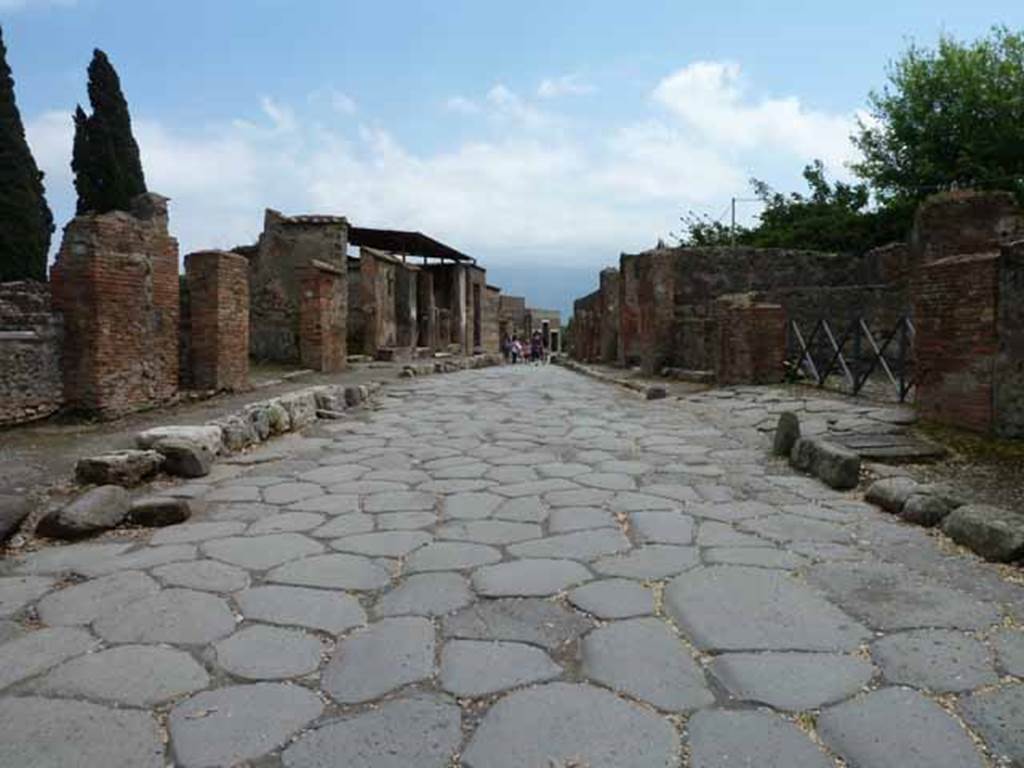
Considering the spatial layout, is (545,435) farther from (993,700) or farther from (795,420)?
(993,700)

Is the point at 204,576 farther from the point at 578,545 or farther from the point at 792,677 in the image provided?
the point at 792,677

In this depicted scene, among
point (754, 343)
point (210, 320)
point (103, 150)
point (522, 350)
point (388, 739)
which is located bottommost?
point (388, 739)

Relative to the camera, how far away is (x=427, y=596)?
2.82 meters

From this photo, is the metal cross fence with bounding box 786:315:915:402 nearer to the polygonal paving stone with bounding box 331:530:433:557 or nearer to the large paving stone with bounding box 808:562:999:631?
the large paving stone with bounding box 808:562:999:631

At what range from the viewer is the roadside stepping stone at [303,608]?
2570 mm

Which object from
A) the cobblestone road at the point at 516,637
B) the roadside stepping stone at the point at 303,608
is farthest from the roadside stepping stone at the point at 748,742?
the roadside stepping stone at the point at 303,608

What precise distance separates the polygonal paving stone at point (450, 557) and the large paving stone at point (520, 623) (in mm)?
463

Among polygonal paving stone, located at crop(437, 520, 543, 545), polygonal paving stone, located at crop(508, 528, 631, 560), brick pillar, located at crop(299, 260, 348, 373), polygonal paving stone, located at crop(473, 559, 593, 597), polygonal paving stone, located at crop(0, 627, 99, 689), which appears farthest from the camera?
brick pillar, located at crop(299, 260, 348, 373)

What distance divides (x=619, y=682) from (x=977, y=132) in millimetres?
23929

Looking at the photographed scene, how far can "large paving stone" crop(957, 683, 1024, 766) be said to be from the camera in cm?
177

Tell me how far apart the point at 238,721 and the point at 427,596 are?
981mm

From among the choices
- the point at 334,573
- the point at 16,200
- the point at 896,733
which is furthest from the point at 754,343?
the point at 16,200

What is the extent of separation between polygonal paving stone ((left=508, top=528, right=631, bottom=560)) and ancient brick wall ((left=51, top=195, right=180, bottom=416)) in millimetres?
5073

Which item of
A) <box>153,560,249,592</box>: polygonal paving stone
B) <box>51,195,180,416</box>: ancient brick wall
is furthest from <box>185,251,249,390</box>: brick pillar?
<box>153,560,249,592</box>: polygonal paving stone
